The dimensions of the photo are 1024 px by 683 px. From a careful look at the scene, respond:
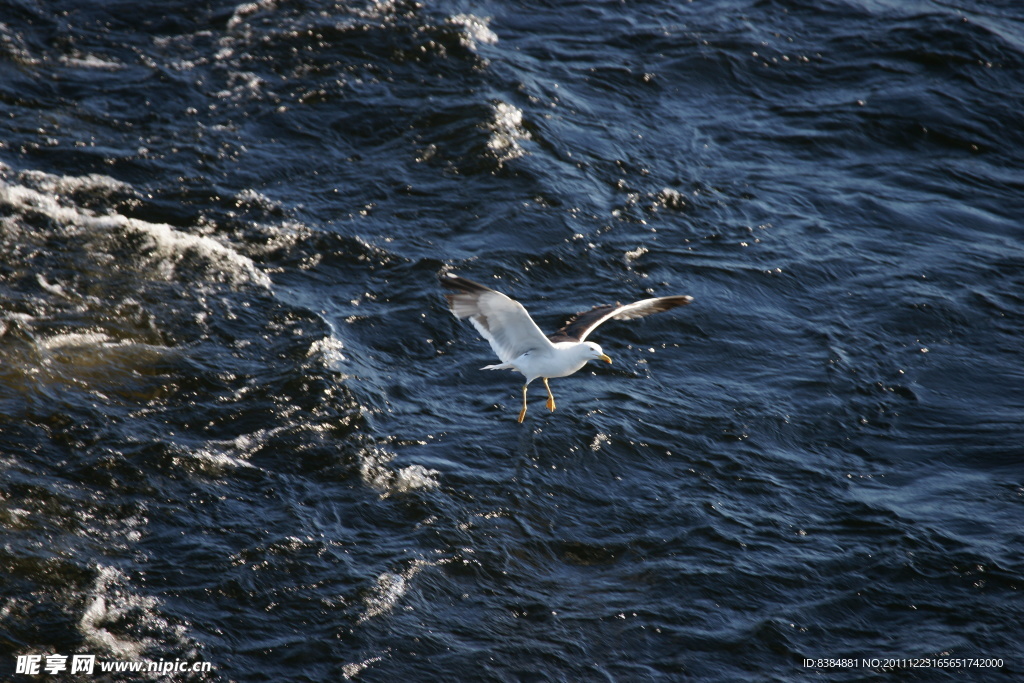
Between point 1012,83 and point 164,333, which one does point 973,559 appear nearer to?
point 164,333

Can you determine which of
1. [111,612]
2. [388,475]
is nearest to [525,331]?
[388,475]

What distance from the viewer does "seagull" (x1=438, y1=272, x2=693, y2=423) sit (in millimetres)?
8289

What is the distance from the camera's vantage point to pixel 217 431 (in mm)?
7988

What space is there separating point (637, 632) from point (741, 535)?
138cm

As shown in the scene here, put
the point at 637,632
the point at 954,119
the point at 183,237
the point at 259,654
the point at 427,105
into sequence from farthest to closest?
the point at 954,119 < the point at 427,105 < the point at 183,237 < the point at 637,632 < the point at 259,654

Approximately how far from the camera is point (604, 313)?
912 centimetres

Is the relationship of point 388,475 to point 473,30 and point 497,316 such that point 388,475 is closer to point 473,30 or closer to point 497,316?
point 497,316

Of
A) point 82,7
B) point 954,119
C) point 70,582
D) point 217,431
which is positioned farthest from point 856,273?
point 82,7

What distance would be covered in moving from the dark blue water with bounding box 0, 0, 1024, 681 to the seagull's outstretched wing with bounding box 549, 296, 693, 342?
2.31ft

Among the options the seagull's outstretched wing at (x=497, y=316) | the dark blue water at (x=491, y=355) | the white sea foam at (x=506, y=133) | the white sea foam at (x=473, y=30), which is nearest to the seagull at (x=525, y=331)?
the seagull's outstretched wing at (x=497, y=316)

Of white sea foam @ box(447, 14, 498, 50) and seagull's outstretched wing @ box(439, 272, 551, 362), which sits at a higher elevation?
white sea foam @ box(447, 14, 498, 50)

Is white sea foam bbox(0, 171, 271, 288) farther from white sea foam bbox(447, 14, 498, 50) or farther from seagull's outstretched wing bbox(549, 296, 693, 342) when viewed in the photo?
white sea foam bbox(447, 14, 498, 50)

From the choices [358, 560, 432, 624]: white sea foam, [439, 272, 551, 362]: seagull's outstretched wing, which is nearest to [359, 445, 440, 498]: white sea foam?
[358, 560, 432, 624]: white sea foam

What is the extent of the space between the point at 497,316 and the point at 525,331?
0.29 meters
